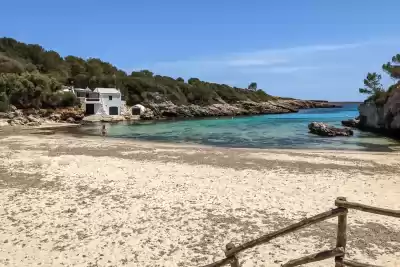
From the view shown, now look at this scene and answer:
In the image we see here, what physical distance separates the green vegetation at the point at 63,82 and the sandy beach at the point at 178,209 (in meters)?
51.6

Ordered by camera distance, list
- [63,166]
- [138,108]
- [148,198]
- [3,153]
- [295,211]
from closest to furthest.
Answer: [295,211]
[148,198]
[63,166]
[3,153]
[138,108]

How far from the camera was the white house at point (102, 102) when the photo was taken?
7394cm

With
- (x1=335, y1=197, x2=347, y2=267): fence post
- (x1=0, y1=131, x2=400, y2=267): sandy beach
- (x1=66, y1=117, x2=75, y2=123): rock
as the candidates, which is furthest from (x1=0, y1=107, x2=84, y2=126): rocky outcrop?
(x1=335, y1=197, x2=347, y2=267): fence post

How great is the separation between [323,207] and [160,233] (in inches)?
246

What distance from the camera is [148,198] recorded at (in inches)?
503

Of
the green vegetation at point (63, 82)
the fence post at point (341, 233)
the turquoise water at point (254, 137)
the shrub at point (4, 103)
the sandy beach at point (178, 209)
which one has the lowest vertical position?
the sandy beach at point (178, 209)

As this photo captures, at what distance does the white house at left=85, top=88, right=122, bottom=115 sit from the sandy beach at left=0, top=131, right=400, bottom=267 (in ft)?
182

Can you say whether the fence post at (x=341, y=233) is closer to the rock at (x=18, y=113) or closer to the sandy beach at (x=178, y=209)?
the sandy beach at (x=178, y=209)

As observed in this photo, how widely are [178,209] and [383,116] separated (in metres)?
47.6

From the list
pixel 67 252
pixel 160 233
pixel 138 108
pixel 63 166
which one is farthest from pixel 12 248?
pixel 138 108

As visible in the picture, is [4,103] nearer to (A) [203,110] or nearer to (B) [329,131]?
(A) [203,110]

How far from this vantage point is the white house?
243 feet

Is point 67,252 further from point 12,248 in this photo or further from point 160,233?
point 160,233

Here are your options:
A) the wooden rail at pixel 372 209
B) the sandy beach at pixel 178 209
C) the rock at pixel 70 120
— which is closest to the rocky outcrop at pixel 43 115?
the rock at pixel 70 120
